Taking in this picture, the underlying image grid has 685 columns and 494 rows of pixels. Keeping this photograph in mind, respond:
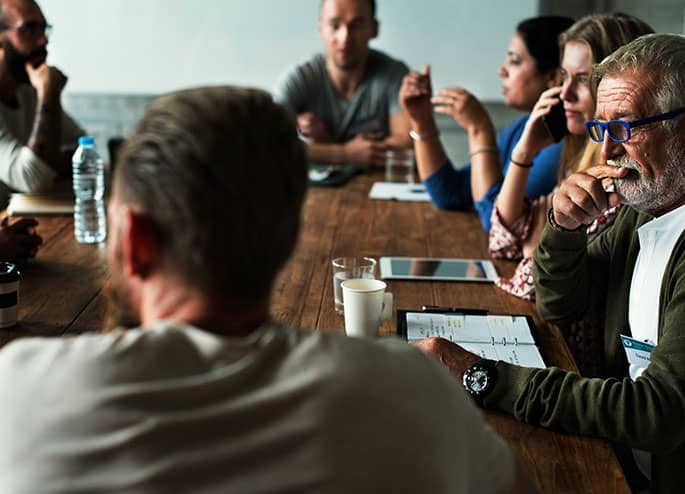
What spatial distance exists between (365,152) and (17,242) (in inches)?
66.9

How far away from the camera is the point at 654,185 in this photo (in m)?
1.39

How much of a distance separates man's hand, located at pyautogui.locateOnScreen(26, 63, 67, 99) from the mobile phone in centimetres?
161

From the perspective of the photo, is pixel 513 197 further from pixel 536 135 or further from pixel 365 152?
pixel 365 152

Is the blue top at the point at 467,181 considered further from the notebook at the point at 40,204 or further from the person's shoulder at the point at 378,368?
the person's shoulder at the point at 378,368

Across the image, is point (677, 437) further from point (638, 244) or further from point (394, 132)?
point (394, 132)

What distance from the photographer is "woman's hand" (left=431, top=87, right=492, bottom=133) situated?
2.49 metres

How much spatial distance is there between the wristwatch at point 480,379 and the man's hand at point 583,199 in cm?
42

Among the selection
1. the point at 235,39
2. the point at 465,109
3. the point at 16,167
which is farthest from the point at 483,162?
the point at 235,39

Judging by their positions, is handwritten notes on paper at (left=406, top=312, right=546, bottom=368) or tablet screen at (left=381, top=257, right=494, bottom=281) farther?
tablet screen at (left=381, top=257, right=494, bottom=281)

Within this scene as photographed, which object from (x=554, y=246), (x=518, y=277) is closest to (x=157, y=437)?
(x=554, y=246)

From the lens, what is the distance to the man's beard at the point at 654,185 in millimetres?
1363

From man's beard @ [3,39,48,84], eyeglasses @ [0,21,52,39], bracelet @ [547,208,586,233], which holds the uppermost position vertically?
eyeglasses @ [0,21,52,39]

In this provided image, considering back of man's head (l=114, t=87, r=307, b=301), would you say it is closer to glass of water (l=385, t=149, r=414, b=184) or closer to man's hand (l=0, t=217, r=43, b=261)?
man's hand (l=0, t=217, r=43, b=261)

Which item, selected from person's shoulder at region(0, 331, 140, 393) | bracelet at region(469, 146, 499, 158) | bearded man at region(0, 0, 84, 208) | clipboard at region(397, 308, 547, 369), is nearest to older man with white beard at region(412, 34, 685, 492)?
clipboard at region(397, 308, 547, 369)
